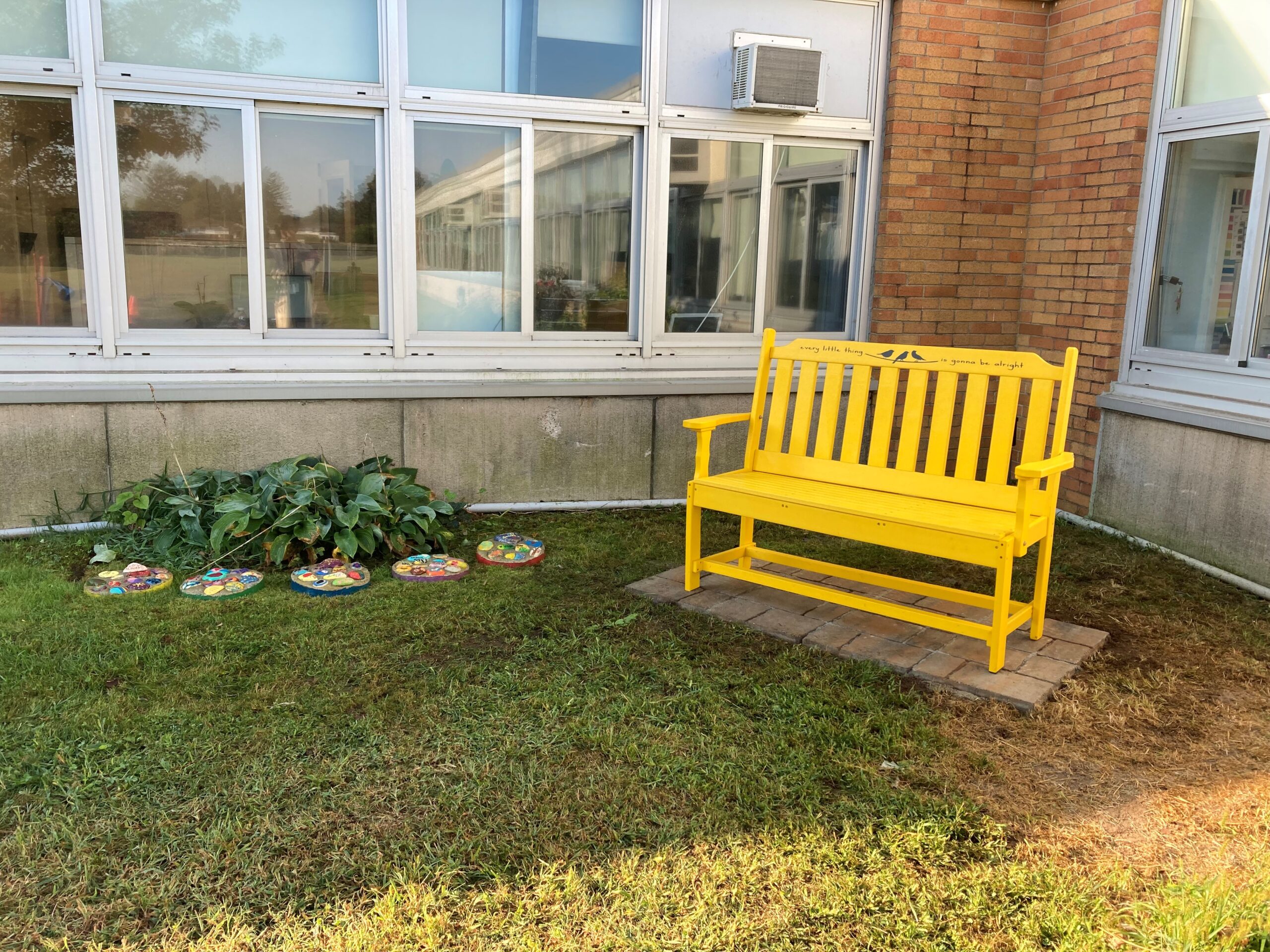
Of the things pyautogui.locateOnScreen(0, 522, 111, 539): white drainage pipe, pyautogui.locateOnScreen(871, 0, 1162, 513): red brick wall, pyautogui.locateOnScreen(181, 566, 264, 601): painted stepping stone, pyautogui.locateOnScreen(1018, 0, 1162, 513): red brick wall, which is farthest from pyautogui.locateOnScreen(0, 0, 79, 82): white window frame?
pyautogui.locateOnScreen(1018, 0, 1162, 513): red brick wall

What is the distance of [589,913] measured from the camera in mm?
2523

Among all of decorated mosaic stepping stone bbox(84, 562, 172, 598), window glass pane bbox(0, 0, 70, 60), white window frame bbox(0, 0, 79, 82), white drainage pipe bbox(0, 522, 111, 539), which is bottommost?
decorated mosaic stepping stone bbox(84, 562, 172, 598)

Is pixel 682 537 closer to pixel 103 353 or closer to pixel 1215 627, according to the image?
pixel 1215 627

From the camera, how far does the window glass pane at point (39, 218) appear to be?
5293 millimetres

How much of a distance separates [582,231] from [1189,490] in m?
3.82

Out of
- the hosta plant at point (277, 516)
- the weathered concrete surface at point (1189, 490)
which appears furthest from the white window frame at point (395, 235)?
the weathered concrete surface at point (1189, 490)

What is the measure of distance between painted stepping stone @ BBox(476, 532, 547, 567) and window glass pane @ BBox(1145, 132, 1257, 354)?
152 inches

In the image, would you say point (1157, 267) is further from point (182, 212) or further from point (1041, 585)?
point (182, 212)

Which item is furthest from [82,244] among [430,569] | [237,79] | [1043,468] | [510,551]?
[1043,468]

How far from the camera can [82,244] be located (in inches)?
214

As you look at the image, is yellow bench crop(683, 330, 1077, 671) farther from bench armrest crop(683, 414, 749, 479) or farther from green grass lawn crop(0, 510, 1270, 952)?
green grass lawn crop(0, 510, 1270, 952)

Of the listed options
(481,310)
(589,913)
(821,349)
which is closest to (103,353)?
(481,310)

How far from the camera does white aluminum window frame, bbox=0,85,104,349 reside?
5273mm

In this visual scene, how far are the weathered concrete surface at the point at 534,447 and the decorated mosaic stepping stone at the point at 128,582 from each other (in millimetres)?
1606
